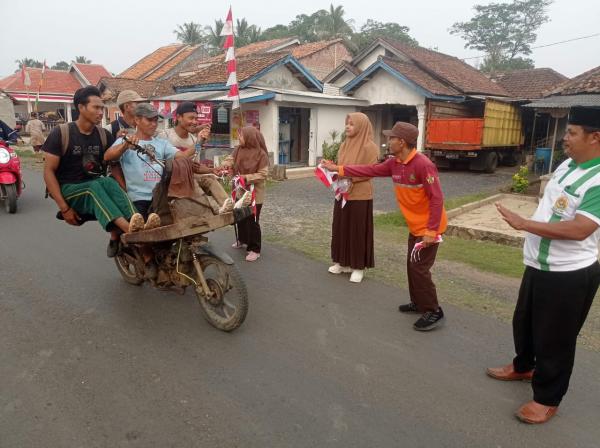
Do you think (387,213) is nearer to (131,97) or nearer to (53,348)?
(131,97)

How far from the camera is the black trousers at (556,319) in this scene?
8.16ft

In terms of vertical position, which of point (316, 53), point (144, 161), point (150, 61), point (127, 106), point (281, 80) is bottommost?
point (144, 161)

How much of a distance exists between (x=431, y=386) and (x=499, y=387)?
452mm

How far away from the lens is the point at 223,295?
3.61 m

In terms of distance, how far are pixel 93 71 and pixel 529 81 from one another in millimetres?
31096

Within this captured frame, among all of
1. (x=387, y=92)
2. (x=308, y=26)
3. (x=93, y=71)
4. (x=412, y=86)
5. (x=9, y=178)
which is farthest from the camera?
(x=308, y=26)

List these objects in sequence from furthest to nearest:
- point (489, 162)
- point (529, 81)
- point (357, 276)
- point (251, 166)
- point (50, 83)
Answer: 1. point (50, 83)
2. point (529, 81)
3. point (489, 162)
4. point (251, 166)
5. point (357, 276)

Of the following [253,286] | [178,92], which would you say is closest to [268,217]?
[253,286]

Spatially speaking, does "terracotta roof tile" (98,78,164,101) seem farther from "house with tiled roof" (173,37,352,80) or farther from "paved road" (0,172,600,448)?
"paved road" (0,172,600,448)

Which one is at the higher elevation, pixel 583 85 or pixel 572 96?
pixel 583 85

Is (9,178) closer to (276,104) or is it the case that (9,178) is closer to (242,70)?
(276,104)

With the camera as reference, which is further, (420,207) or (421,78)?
(421,78)

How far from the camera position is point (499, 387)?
2.96m

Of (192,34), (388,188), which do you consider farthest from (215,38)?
(388,188)
